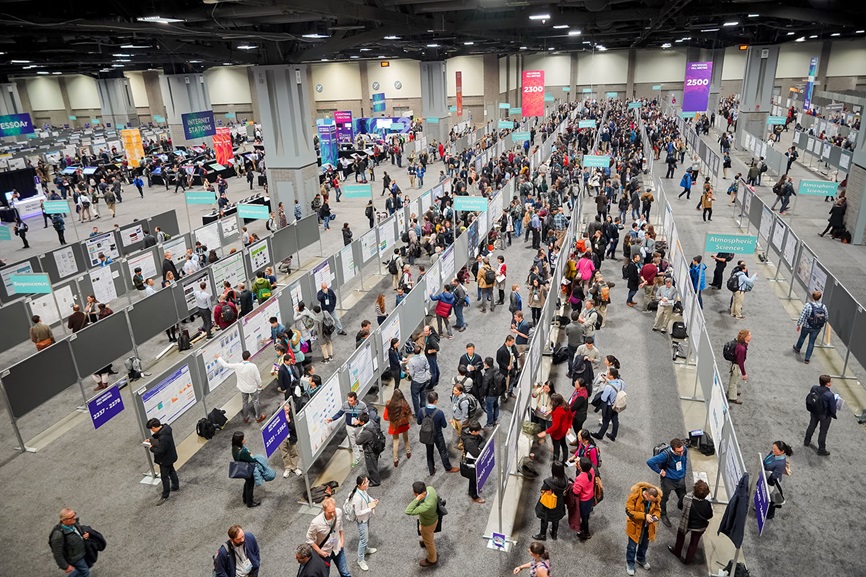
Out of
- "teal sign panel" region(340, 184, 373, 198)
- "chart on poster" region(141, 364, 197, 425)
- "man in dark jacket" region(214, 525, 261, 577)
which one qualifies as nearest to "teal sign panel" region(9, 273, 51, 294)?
"chart on poster" region(141, 364, 197, 425)

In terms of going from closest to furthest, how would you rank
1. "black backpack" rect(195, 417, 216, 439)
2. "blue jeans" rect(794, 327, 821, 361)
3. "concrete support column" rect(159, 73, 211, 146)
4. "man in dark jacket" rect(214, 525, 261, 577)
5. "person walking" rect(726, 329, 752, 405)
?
"man in dark jacket" rect(214, 525, 261, 577) < "black backpack" rect(195, 417, 216, 439) < "person walking" rect(726, 329, 752, 405) < "blue jeans" rect(794, 327, 821, 361) < "concrete support column" rect(159, 73, 211, 146)

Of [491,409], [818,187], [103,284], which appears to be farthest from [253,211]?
[818,187]

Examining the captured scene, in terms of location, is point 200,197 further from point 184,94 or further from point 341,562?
point 184,94

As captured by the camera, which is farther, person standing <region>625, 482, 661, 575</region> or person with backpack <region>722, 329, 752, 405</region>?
person with backpack <region>722, 329, 752, 405</region>

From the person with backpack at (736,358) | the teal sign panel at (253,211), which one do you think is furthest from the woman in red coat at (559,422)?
the teal sign panel at (253,211)

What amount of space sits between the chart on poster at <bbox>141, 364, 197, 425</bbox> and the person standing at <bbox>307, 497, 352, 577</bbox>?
4157 millimetres

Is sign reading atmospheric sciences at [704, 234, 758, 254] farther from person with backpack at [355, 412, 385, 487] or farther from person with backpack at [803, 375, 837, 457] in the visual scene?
person with backpack at [355, 412, 385, 487]

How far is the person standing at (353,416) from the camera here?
969 cm

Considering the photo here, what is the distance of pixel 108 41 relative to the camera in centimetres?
2534

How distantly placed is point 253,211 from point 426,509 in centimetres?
1606

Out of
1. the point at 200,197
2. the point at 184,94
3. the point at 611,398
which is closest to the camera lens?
the point at 611,398

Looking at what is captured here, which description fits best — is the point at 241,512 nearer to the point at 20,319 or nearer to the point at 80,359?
the point at 80,359

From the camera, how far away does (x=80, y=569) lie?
25.0ft

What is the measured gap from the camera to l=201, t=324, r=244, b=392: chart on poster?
11.4 m
